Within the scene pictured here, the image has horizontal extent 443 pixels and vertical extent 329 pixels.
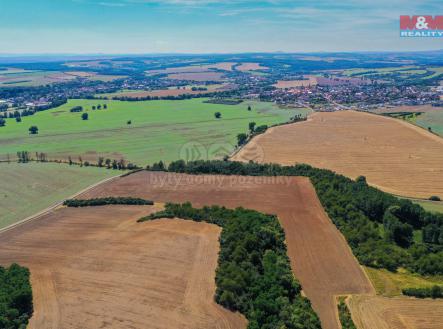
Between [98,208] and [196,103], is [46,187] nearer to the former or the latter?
[98,208]

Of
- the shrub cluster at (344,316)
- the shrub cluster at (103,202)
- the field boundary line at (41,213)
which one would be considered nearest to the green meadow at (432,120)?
the shrub cluster at (103,202)

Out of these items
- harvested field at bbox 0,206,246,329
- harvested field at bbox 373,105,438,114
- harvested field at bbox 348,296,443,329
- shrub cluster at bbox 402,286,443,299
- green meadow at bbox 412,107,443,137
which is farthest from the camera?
harvested field at bbox 373,105,438,114

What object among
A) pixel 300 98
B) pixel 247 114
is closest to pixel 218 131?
pixel 247 114

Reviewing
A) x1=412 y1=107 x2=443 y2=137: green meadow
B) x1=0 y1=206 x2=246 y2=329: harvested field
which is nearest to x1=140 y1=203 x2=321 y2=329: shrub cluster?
x1=0 y1=206 x2=246 y2=329: harvested field

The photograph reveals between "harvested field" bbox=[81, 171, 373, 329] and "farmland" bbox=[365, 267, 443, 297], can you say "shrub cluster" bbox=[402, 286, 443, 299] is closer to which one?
"farmland" bbox=[365, 267, 443, 297]

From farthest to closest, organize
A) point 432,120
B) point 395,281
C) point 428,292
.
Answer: point 432,120
point 395,281
point 428,292

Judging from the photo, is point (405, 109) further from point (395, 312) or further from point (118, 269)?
point (118, 269)

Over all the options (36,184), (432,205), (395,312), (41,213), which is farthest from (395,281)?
(36,184)
